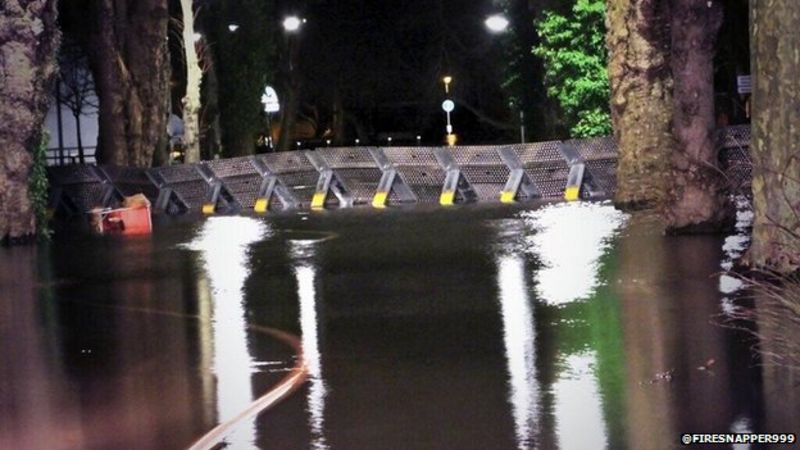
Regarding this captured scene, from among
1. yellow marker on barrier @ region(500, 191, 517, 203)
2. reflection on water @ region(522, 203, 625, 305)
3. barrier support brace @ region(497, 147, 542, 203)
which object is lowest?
reflection on water @ region(522, 203, 625, 305)

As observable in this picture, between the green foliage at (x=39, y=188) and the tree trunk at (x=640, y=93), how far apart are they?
30.9 ft

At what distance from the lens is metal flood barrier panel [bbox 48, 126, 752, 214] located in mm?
31141

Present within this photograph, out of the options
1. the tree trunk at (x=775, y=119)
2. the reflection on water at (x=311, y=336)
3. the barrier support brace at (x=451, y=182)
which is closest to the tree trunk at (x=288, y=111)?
the barrier support brace at (x=451, y=182)

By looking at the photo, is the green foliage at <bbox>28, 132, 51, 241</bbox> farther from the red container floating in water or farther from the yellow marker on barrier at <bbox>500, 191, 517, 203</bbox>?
the yellow marker on barrier at <bbox>500, 191, 517, 203</bbox>

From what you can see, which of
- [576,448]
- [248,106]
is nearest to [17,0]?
[576,448]

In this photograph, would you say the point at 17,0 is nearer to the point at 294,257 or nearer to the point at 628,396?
the point at 294,257

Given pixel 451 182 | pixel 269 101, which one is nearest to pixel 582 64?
pixel 451 182

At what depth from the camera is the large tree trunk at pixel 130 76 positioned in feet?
121

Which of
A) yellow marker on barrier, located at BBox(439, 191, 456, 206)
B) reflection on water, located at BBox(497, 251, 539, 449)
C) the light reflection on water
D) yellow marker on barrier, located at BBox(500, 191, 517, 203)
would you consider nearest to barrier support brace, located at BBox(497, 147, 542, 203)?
yellow marker on barrier, located at BBox(500, 191, 517, 203)

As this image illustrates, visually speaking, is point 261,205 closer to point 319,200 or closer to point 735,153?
point 319,200

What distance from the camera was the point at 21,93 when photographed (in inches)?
966

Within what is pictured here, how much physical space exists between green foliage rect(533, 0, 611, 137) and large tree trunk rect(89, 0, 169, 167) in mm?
10065

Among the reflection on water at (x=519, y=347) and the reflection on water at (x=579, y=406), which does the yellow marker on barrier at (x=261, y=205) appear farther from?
the reflection on water at (x=579, y=406)

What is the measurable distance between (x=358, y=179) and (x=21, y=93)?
9682 millimetres
